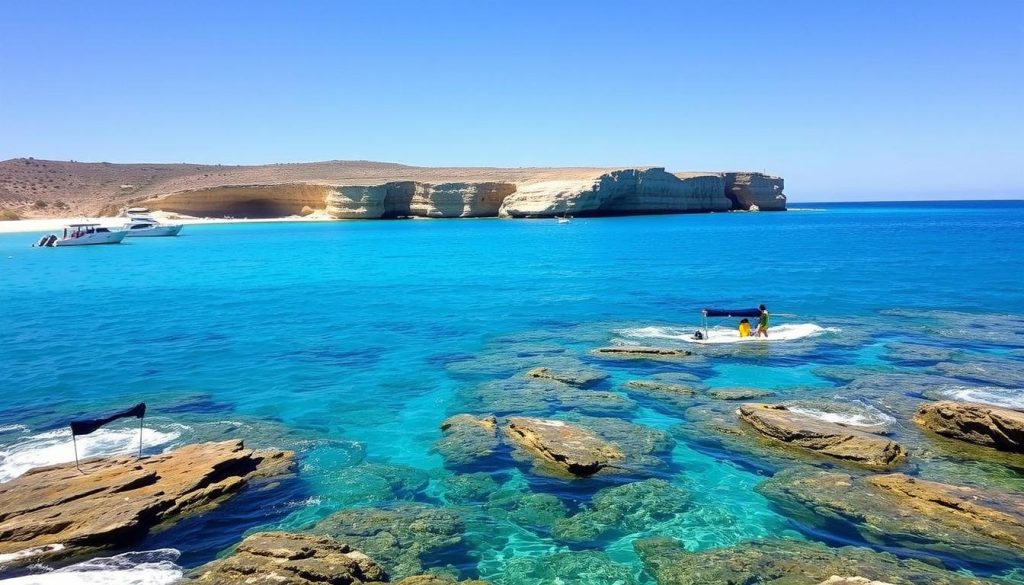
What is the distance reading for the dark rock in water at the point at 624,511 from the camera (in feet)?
30.3

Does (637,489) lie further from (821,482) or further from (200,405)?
(200,405)

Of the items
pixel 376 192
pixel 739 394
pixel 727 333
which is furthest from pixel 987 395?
pixel 376 192

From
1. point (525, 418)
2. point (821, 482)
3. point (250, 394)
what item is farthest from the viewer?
point (250, 394)

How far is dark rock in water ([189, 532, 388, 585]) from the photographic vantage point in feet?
24.6

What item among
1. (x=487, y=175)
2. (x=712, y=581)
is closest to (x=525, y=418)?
(x=712, y=581)

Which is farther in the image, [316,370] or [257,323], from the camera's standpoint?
[257,323]

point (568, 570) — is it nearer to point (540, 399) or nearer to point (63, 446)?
point (540, 399)

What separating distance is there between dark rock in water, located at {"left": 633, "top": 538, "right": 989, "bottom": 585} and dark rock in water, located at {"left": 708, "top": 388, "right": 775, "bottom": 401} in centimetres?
672

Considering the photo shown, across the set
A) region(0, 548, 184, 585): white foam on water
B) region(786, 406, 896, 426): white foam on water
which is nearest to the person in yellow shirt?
region(786, 406, 896, 426): white foam on water

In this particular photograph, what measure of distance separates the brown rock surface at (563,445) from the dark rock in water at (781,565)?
2.44 meters

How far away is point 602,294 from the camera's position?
33.2m

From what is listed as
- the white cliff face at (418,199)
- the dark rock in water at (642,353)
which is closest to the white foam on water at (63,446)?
the dark rock in water at (642,353)

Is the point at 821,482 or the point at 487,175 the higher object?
the point at 487,175

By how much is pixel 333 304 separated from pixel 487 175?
84741 mm
